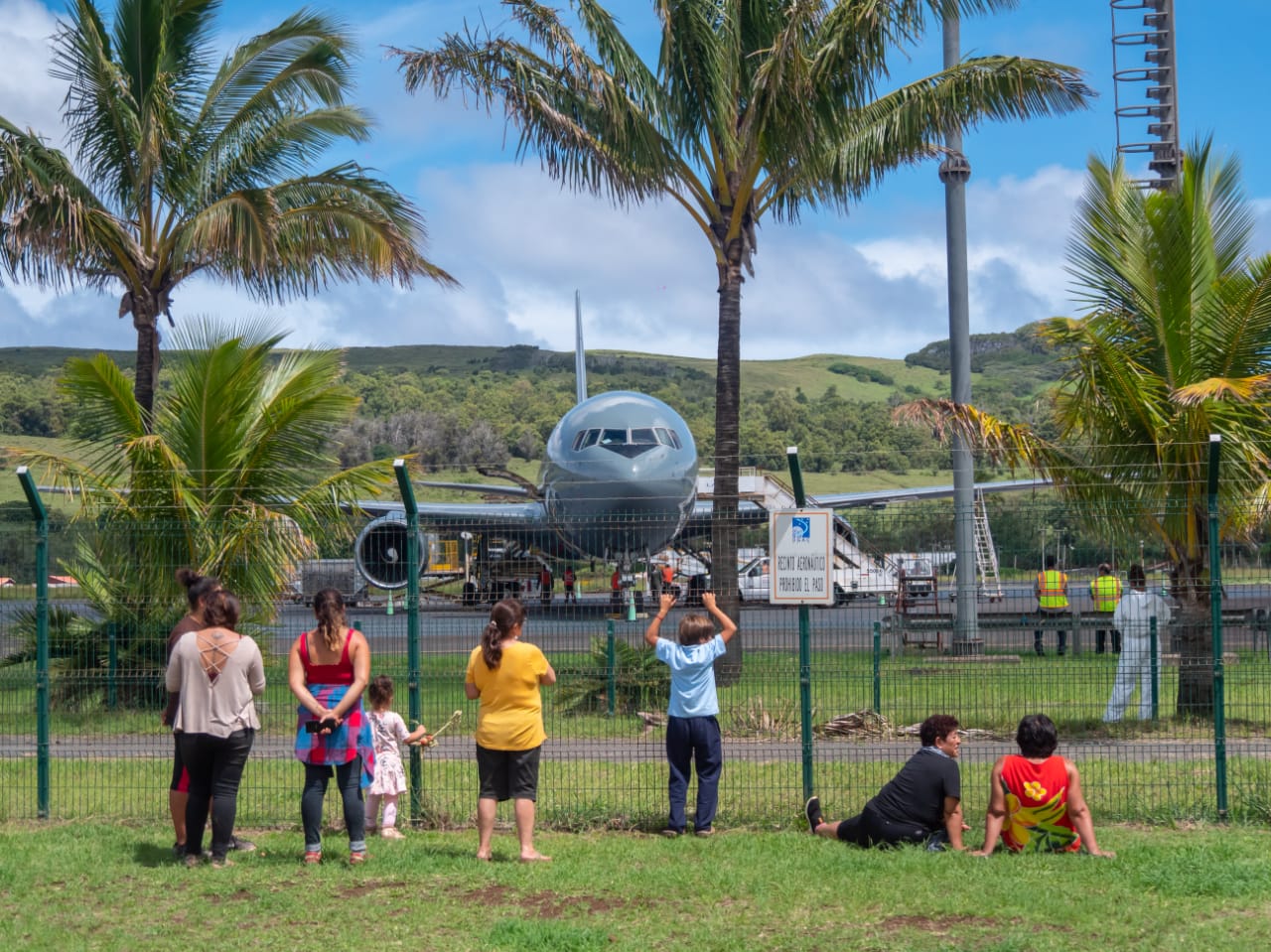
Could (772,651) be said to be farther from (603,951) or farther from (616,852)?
(603,951)

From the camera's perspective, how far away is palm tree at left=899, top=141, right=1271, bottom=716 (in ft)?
38.2

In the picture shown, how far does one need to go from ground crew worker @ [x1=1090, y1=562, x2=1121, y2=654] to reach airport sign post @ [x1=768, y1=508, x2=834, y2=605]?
2.02m

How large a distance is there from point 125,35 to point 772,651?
11.1m

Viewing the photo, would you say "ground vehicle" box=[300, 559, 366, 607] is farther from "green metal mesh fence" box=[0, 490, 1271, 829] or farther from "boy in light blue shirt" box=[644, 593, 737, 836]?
"boy in light blue shirt" box=[644, 593, 737, 836]

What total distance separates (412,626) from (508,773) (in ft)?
5.18

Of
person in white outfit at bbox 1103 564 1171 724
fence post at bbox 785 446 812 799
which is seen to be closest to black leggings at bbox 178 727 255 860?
fence post at bbox 785 446 812 799

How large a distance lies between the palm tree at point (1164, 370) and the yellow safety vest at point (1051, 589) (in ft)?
6.95

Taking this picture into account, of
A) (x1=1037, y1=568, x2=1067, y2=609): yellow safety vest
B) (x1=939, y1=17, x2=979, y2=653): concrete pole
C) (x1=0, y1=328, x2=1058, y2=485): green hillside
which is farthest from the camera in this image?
(x1=0, y1=328, x2=1058, y2=485): green hillside

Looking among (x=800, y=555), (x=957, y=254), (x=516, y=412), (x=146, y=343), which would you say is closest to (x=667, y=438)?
(x=957, y=254)

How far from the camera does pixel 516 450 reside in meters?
134

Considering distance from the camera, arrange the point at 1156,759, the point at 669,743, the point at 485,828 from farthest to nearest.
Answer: the point at 1156,759, the point at 669,743, the point at 485,828

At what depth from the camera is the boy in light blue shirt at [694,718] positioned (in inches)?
327

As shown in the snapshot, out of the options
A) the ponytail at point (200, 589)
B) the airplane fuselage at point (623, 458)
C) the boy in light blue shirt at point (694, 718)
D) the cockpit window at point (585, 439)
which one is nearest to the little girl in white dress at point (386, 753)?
the ponytail at point (200, 589)

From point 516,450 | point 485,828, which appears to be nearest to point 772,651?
point 485,828
